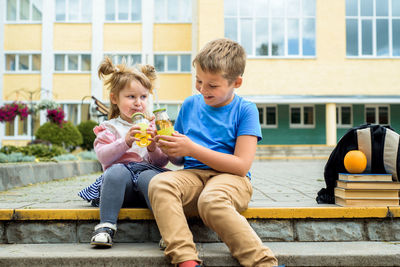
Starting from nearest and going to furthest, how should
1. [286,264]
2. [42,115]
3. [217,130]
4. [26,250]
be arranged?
1. [286,264]
2. [26,250]
3. [217,130]
4. [42,115]

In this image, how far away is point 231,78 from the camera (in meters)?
2.36

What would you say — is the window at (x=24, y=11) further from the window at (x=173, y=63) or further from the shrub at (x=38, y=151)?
the shrub at (x=38, y=151)

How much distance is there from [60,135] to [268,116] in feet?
37.4

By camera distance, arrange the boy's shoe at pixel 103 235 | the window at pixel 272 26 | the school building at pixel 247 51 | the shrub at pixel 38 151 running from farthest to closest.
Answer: the window at pixel 272 26 → the school building at pixel 247 51 → the shrub at pixel 38 151 → the boy's shoe at pixel 103 235

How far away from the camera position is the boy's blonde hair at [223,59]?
229cm

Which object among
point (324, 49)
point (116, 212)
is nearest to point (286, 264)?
point (116, 212)

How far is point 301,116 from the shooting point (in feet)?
65.1

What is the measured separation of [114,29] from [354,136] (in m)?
18.8

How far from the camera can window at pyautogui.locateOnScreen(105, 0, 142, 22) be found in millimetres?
20031

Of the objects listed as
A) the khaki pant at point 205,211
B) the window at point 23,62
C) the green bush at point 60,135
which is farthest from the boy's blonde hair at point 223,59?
the window at point 23,62

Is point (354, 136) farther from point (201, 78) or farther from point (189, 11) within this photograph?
point (189, 11)

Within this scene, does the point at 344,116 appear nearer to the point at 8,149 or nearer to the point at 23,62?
the point at 23,62

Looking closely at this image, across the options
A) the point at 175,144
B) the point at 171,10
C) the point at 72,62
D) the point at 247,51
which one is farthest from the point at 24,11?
the point at 175,144

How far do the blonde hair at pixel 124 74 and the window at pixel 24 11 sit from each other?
19.9m
